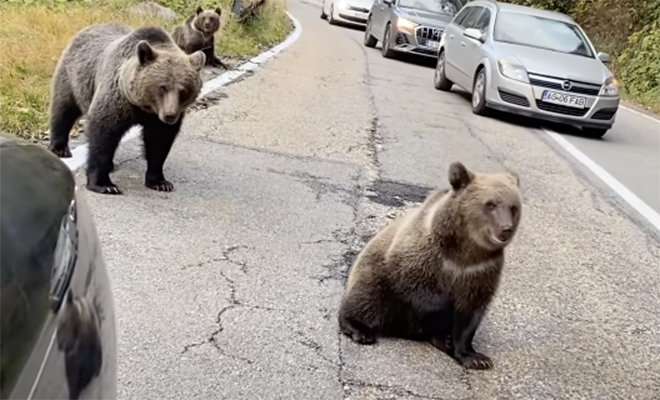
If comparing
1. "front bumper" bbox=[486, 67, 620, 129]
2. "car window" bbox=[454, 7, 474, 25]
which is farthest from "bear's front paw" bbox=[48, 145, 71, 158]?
"car window" bbox=[454, 7, 474, 25]

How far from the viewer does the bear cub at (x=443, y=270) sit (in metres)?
4.61

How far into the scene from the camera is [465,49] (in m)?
16.4

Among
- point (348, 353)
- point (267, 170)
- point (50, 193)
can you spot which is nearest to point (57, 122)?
point (267, 170)

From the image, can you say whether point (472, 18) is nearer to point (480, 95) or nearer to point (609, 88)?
point (480, 95)

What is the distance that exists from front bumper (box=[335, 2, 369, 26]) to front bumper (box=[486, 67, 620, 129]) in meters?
17.1

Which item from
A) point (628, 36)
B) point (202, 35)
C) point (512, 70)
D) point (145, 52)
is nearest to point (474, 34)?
point (512, 70)

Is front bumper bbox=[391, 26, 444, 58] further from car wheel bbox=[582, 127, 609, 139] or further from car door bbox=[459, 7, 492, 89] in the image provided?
car wheel bbox=[582, 127, 609, 139]

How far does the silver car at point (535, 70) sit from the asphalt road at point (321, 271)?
2.74 meters

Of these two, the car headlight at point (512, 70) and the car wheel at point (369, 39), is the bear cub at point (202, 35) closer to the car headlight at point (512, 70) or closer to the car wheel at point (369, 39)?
the car headlight at point (512, 70)

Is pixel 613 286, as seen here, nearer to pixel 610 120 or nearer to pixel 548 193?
pixel 548 193

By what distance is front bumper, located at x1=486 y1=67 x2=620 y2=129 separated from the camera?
14328mm

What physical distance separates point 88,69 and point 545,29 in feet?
33.8

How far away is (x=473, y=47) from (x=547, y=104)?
2159 mm

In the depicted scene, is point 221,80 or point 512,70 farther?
point 512,70
